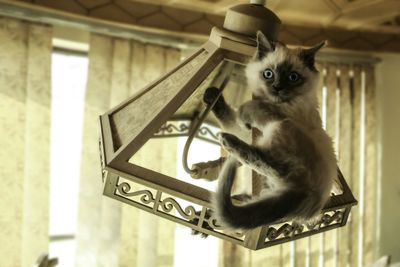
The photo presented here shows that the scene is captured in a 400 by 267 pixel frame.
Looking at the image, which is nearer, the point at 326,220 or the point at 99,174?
the point at 326,220

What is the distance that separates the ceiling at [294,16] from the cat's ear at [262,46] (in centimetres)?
136

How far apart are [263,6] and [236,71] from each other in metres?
0.24

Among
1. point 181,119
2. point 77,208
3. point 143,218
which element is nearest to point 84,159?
point 77,208

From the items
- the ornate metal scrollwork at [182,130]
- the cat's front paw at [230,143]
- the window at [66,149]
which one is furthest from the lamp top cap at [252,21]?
the window at [66,149]

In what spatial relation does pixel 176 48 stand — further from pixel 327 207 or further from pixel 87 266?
pixel 327 207

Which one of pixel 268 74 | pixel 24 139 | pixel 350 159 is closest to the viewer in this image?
pixel 268 74

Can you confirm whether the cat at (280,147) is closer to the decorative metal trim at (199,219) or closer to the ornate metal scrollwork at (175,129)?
the decorative metal trim at (199,219)

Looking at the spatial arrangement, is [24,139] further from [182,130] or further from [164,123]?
[164,123]

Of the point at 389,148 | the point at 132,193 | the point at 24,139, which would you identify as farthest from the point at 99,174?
the point at 389,148

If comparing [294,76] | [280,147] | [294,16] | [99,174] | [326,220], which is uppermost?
[294,16]

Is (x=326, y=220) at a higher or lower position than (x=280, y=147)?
lower

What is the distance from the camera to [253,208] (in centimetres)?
60

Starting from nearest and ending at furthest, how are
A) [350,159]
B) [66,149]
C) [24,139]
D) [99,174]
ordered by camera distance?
[24,139], [99,174], [66,149], [350,159]

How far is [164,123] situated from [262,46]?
20 centimetres
